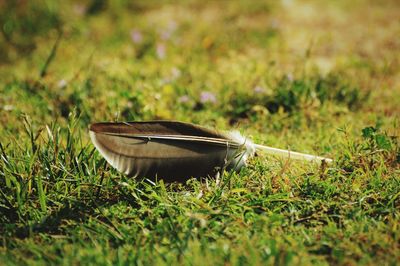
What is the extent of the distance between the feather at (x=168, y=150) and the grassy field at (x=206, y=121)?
3.4 inches

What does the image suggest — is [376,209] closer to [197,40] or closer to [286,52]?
[286,52]

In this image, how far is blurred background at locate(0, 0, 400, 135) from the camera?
2934 mm

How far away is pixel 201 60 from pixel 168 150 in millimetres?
1763

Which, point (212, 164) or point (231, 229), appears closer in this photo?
point (231, 229)

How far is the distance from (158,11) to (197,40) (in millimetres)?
903

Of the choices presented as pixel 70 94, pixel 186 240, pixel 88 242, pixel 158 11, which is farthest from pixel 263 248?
pixel 158 11

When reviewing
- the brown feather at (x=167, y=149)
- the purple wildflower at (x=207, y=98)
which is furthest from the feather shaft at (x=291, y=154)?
the purple wildflower at (x=207, y=98)

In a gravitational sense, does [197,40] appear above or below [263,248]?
above

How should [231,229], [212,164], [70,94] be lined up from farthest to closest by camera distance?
[70,94]
[212,164]
[231,229]

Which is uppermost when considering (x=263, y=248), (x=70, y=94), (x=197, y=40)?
(x=197, y=40)

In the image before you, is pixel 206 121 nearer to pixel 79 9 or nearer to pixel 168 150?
pixel 168 150

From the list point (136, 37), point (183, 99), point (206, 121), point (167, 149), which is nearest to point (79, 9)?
point (136, 37)

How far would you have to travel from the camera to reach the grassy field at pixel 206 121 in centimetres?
179

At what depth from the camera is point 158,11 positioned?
4.66m
